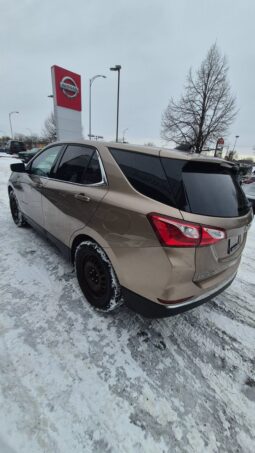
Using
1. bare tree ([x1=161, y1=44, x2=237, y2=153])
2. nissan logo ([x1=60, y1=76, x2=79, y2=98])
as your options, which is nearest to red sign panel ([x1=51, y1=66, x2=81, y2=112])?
nissan logo ([x1=60, y1=76, x2=79, y2=98])

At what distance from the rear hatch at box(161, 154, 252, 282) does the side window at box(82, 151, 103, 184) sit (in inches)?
27.3

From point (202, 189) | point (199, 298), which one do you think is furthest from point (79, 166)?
point (199, 298)

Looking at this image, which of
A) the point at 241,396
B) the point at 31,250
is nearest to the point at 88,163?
the point at 31,250

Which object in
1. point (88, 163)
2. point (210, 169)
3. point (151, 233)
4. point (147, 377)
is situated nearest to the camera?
point (151, 233)

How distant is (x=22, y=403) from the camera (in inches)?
59.9

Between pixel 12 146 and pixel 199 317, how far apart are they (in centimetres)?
3237

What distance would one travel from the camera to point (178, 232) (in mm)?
1552

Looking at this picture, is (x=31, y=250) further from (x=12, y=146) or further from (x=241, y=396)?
(x=12, y=146)

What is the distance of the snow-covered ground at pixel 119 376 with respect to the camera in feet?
4.63

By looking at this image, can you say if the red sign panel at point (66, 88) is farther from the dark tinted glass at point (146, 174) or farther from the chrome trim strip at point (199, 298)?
the chrome trim strip at point (199, 298)

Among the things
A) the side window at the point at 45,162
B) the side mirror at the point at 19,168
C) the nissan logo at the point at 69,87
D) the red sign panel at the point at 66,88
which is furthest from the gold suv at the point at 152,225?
the nissan logo at the point at 69,87

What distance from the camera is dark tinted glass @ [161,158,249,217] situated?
163 cm

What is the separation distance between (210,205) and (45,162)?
2.49 meters

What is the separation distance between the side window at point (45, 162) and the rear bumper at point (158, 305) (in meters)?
2.02
